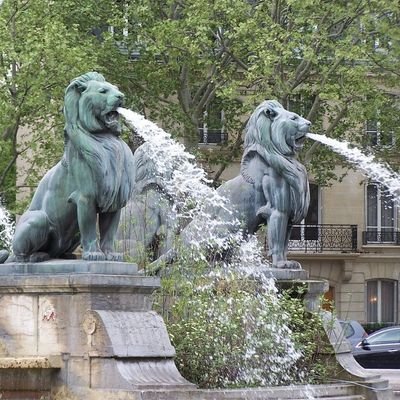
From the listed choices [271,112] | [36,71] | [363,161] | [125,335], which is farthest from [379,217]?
[125,335]

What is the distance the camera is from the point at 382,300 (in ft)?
161

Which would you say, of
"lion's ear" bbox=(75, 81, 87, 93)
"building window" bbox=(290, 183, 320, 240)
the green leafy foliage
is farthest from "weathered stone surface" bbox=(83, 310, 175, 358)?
"building window" bbox=(290, 183, 320, 240)

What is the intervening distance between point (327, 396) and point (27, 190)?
24.0 metres

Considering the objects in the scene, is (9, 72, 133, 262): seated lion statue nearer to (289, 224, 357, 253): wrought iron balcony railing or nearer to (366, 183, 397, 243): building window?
(289, 224, 357, 253): wrought iron balcony railing

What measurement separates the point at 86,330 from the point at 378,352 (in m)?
17.2

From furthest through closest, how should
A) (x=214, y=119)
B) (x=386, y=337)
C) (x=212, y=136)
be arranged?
(x=212, y=136) < (x=214, y=119) < (x=386, y=337)

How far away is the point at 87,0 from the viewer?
37.4 m

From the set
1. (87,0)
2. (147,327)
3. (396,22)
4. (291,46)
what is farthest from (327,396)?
(87,0)

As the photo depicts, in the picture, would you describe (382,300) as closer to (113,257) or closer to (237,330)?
(237,330)

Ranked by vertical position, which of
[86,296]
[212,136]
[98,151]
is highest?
[212,136]

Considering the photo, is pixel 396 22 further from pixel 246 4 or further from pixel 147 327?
pixel 147 327

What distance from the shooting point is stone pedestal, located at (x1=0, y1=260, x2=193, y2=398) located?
11.4 m

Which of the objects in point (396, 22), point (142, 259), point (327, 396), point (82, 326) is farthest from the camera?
point (396, 22)

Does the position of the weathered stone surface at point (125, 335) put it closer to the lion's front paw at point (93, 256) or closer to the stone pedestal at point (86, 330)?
the stone pedestal at point (86, 330)
